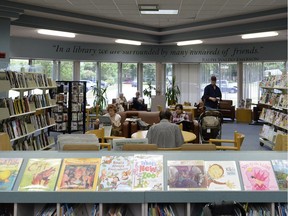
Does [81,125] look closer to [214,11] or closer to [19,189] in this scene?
[214,11]

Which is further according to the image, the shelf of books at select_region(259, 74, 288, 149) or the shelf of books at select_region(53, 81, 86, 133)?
the shelf of books at select_region(53, 81, 86, 133)

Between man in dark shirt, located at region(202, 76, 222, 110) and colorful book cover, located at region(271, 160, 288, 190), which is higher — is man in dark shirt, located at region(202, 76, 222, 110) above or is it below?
above

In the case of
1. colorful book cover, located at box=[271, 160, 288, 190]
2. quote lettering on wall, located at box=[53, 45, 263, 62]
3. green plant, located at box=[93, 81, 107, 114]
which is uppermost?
quote lettering on wall, located at box=[53, 45, 263, 62]

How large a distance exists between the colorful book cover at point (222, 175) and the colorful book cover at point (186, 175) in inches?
2.2

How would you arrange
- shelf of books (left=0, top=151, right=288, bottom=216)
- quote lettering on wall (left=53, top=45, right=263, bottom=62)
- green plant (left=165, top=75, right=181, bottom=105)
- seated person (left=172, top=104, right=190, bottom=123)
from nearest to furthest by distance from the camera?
1. shelf of books (left=0, top=151, right=288, bottom=216)
2. seated person (left=172, top=104, right=190, bottom=123)
3. quote lettering on wall (left=53, top=45, right=263, bottom=62)
4. green plant (left=165, top=75, right=181, bottom=105)

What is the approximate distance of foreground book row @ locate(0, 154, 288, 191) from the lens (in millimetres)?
2730

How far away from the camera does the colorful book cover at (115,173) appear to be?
2732 mm

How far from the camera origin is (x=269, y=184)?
2.77 meters

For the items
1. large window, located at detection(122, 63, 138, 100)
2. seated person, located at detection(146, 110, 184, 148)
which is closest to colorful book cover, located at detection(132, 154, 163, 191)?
seated person, located at detection(146, 110, 184, 148)

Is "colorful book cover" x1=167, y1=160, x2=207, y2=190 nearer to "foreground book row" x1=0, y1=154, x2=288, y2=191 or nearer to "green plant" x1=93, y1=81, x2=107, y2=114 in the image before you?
"foreground book row" x1=0, y1=154, x2=288, y2=191

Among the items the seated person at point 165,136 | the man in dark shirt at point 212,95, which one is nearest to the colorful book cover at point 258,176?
the seated person at point 165,136

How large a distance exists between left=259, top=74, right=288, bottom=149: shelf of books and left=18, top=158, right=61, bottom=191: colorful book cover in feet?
19.7

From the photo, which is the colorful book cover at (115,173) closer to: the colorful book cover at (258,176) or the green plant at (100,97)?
the colorful book cover at (258,176)


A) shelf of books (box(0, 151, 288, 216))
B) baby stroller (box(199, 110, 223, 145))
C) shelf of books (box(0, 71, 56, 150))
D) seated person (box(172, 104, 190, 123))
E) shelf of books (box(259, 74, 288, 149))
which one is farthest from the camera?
seated person (box(172, 104, 190, 123))
